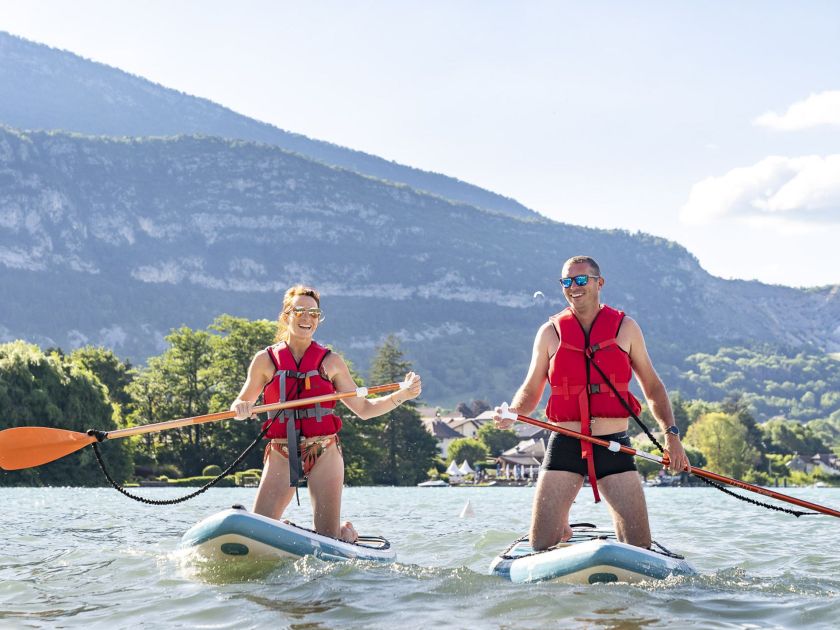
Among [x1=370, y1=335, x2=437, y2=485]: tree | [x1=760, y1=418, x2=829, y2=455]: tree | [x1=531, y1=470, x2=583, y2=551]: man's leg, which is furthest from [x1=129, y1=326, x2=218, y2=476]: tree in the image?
[x1=760, y1=418, x2=829, y2=455]: tree

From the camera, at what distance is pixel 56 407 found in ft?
160

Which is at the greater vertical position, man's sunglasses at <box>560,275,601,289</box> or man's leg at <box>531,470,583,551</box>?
man's sunglasses at <box>560,275,601,289</box>

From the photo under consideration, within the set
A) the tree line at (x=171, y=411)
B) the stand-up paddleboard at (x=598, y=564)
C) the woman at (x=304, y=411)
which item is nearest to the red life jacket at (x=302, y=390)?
the woman at (x=304, y=411)

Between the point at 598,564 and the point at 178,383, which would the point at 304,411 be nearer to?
the point at 598,564

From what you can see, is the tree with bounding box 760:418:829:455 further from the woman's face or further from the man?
the man

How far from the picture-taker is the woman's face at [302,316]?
10.3 meters

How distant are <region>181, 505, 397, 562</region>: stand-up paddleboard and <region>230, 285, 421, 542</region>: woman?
32 centimetres

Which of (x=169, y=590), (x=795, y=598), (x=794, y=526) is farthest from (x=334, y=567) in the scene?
(x=794, y=526)

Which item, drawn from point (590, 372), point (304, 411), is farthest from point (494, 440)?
point (590, 372)

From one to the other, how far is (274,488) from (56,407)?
41.1 meters

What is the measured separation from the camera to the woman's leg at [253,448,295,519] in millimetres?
10312

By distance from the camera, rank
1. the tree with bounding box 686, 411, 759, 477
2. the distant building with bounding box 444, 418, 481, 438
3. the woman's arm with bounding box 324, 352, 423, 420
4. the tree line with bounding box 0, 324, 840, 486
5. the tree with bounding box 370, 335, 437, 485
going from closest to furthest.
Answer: the woman's arm with bounding box 324, 352, 423, 420 < the tree line with bounding box 0, 324, 840, 486 < the tree with bounding box 370, 335, 437, 485 < the tree with bounding box 686, 411, 759, 477 < the distant building with bounding box 444, 418, 481, 438

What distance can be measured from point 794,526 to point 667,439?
11.8m

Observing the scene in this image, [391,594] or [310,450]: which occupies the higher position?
[310,450]
